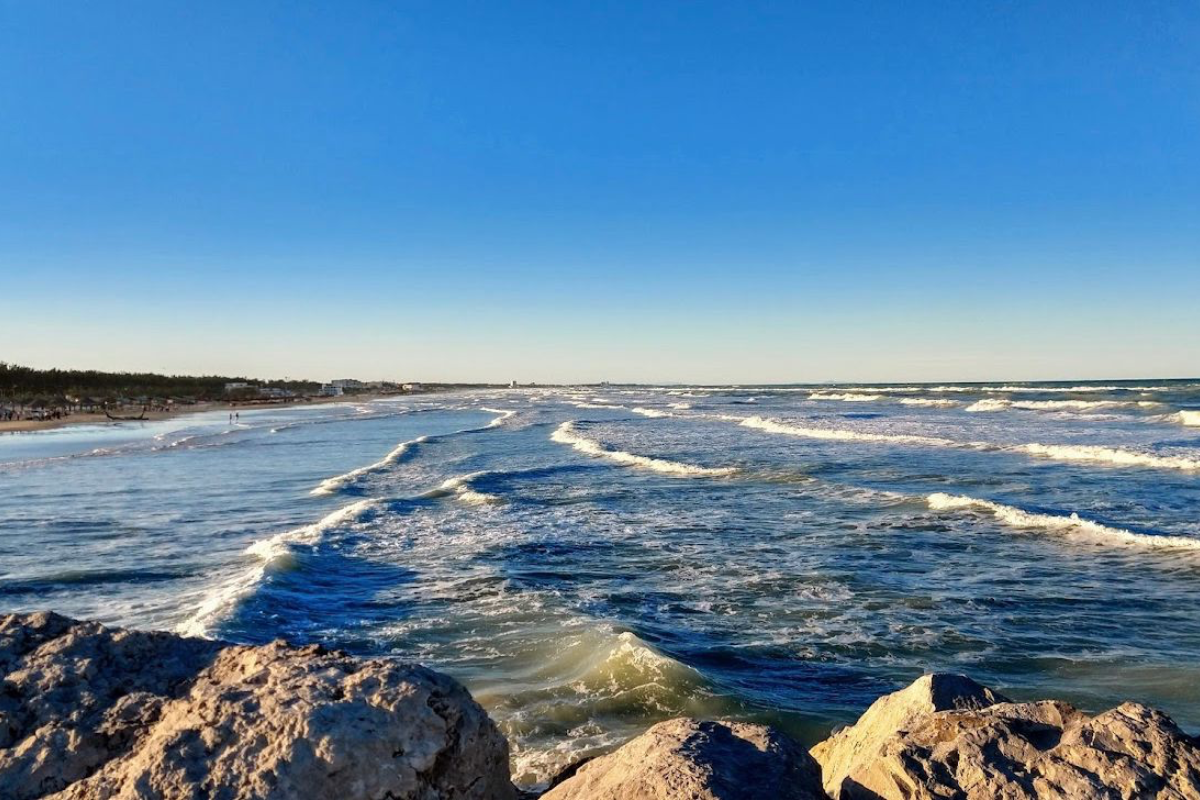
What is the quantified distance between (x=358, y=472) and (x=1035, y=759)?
74.9 ft

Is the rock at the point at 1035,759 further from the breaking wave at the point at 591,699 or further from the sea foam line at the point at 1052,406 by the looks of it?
the sea foam line at the point at 1052,406

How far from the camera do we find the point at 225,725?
2.95 meters

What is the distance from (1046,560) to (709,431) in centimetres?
2760

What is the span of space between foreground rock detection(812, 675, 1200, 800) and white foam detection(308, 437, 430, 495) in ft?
60.1

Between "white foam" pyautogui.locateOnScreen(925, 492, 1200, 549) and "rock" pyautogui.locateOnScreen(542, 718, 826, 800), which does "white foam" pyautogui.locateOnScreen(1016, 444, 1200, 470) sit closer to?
"white foam" pyautogui.locateOnScreen(925, 492, 1200, 549)

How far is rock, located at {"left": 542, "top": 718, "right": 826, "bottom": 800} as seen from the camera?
3.11m

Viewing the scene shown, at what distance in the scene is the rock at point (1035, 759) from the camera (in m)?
3.06

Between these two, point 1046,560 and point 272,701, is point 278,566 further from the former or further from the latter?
point 1046,560

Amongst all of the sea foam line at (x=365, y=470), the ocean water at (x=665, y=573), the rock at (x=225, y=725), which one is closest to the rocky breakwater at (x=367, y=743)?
the rock at (x=225, y=725)

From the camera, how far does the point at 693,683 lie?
6844 millimetres

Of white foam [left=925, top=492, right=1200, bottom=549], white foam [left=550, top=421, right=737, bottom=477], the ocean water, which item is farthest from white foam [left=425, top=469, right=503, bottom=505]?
white foam [left=925, top=492, right=1200, bottom=549]

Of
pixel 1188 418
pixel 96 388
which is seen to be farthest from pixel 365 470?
pixel 96 388

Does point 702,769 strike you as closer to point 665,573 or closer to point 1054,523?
point 665,573

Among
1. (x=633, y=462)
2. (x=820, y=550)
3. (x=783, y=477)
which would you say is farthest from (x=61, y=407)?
(x=820, y=550)
